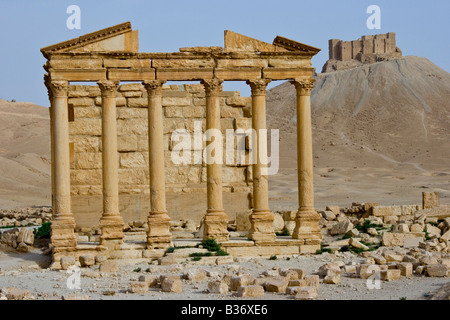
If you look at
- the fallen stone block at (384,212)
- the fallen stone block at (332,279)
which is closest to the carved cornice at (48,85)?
the fallen stone block at (332,279)

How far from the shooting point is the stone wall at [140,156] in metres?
27.2

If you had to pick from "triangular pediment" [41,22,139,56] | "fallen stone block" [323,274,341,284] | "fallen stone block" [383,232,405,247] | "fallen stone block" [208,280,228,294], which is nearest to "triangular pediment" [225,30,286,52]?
"triangular pediment" [41,22,139,56]

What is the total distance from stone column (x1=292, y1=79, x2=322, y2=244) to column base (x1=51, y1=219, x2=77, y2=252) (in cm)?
669

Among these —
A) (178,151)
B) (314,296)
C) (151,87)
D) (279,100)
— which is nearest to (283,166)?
(279,100)

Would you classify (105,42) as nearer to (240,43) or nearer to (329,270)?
(240,43)

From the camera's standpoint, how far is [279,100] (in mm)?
117812

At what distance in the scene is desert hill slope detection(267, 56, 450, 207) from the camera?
61.8m

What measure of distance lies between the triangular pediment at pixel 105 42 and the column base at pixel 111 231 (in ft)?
16.7

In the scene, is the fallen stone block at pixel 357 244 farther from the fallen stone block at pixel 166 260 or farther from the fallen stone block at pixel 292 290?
the fallen stone block at pixel 292 290

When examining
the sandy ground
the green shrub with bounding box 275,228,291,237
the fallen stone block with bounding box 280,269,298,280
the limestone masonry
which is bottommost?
the sandy ground

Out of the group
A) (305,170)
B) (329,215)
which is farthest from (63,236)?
(329,215)

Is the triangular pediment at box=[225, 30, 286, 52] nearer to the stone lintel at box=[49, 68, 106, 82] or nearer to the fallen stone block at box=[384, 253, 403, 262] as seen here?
the stone lintel at box=[49, 68, 106, 82]

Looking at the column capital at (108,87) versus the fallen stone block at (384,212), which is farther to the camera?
the fallen stone block at (384,212)

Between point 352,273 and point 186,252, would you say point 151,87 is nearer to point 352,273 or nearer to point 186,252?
point 186,252
